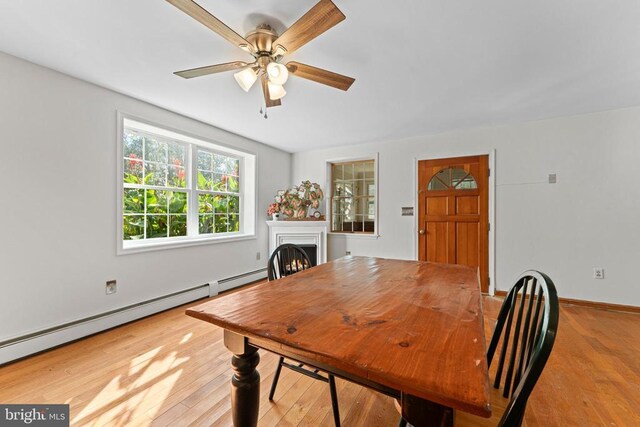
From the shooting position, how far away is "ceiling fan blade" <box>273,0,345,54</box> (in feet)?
4.03

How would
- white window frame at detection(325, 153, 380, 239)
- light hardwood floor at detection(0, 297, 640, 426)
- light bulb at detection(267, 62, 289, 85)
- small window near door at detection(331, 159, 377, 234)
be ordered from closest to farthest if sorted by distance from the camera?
light hardwood floor at detection(0, 297, 640, 426) → light bulb at detection(267, 62, 289, 85) → white window frame at detection(325, 153, 380, 239) → small window near door at detection(331, 159, 377, 234)

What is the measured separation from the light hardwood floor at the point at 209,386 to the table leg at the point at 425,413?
1.53 ft

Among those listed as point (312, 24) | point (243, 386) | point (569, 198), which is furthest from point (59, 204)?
point (569, 198)

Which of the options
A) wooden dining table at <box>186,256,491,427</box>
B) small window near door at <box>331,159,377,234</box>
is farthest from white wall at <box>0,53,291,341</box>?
small window near door at <box>331,159,377,234</box>

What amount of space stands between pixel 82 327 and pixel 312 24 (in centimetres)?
304

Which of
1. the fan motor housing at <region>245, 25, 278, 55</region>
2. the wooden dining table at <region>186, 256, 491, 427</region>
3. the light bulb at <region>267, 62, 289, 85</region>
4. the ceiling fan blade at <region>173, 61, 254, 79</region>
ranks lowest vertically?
the wooden dining table at <region>186, 256, 491, 427</region>

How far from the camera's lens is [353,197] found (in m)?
4.73

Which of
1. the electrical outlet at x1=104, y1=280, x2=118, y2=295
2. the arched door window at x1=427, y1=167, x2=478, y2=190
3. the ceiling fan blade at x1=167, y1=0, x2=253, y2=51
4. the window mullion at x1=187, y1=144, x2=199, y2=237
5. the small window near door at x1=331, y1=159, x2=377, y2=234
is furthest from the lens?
the small window near door at x1=331, y1=159, x2=377, y2=234

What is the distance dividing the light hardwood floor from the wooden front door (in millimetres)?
1404

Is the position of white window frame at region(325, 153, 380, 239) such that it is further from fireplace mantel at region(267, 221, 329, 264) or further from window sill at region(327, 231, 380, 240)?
fireplace mantel at region(267, 221, 329, 264)

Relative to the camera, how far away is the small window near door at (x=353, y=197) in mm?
4570

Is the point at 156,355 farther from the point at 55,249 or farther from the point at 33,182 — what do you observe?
the point at 33,182

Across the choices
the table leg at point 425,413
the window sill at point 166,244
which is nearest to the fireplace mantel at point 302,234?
the window sill at point 166,244

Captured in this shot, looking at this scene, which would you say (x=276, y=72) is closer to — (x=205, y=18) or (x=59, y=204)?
(x=205, y=18)
